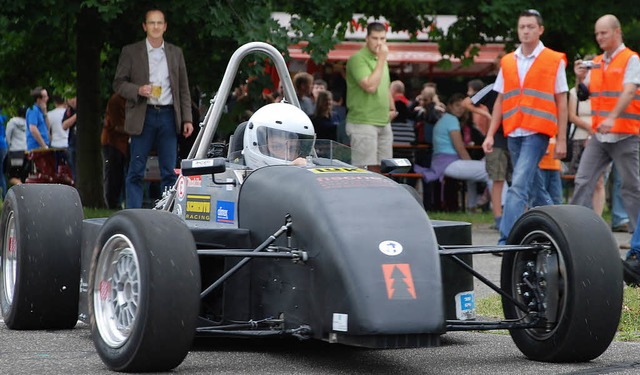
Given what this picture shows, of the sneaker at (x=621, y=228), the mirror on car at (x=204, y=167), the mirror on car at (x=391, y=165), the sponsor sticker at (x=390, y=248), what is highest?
the mirror on car at (x=204, y=167)

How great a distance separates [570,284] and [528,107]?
5199 mm

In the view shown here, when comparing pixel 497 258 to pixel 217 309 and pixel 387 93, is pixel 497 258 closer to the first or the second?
pixel 387 93

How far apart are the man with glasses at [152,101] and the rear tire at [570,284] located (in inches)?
228

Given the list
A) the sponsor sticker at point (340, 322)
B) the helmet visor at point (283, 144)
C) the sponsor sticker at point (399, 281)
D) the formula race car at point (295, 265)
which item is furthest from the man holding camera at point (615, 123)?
the sponsor sticker at point (340, 322)

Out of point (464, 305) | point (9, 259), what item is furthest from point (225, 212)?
point (9, 259)

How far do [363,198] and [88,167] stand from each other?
39.9 ft

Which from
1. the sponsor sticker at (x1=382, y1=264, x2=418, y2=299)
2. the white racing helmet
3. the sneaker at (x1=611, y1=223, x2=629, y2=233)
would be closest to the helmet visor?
the white racing helmet

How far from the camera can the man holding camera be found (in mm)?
11641

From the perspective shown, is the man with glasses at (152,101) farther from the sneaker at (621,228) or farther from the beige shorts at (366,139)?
the sneaker at (621,228)

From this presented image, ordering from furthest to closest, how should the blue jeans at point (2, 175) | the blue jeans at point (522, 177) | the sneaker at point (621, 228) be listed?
the blue jeans at point (2, 175) → the sneaker at point (621, 228) → the blue jeans at point (522, 177)

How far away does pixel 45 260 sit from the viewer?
7.42 metres

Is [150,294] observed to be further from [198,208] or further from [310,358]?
[198,208]

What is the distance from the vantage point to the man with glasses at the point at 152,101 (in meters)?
11.9

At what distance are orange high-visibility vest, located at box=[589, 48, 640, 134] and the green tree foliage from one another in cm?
399
